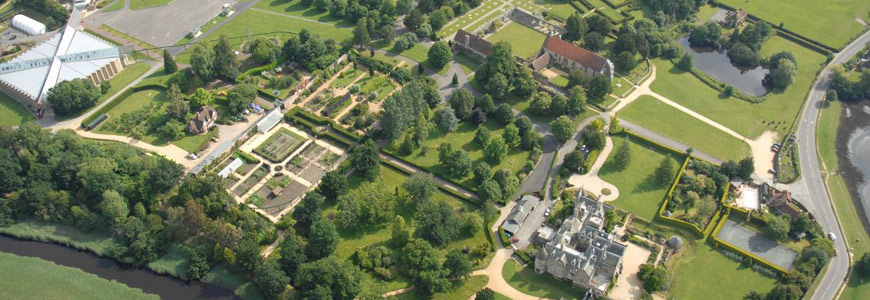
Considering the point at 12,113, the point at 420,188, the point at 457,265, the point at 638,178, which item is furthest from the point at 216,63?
the point at 638,178

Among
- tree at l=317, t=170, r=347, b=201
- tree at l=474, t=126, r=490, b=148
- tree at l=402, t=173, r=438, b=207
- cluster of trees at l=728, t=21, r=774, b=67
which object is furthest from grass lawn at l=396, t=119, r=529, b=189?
cluster of trees at l=728, t=21, r=774, b=67

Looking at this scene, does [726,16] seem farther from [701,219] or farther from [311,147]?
[311,147]

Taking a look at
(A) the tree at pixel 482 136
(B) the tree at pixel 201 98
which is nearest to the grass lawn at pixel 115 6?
(B) the tree at pixel 201 98

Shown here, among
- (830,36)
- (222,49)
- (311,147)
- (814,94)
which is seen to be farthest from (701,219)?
(222,49)

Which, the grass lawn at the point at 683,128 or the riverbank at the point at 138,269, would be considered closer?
the riverbank at the point at 138,269

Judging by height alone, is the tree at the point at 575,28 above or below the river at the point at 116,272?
above

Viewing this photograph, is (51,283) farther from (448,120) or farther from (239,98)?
(448,120)

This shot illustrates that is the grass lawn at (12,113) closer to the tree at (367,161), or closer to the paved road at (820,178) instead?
the tree at (367,161)

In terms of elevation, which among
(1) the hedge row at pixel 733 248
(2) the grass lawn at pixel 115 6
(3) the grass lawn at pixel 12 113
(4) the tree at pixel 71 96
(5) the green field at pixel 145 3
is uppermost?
(1) the hedge row at pixel 733 248
